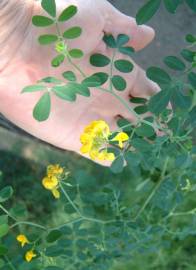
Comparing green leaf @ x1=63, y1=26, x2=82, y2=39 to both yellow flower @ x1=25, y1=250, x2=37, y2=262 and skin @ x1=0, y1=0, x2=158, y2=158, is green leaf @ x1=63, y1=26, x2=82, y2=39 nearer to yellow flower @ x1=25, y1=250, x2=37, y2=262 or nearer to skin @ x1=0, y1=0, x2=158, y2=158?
skin @ x1=0, y1=0, x2=158, y2=158

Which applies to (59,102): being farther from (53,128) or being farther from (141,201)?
(141,201)

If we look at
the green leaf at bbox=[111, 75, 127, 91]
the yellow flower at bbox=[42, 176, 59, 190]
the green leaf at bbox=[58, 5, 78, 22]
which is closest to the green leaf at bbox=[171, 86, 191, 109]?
the green leaf at bbox=[111, 75, 127, 91]

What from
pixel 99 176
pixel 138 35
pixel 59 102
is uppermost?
pixel 138 35

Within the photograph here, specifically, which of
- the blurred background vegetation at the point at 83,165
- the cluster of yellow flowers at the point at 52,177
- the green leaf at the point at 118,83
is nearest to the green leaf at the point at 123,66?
the green leaf at the point at 118,83

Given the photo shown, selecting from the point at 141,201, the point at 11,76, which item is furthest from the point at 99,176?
the point at 11,76

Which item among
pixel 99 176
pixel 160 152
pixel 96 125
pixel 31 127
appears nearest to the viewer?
pixel 96 125

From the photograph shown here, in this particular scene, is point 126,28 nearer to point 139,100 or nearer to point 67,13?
point 139,100
